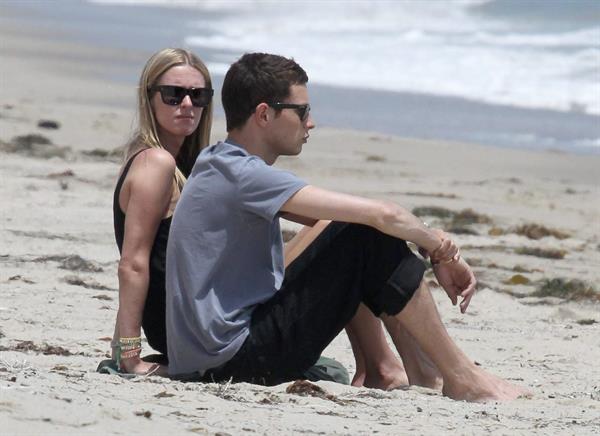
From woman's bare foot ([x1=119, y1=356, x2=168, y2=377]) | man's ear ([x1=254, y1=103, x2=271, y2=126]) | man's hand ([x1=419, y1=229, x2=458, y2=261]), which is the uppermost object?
man's ear ([x1=254, y1=103, x2=271, y2=126])

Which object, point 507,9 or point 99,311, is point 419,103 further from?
point 99,311

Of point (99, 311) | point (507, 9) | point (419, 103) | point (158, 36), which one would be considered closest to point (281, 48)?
point (158, 36)

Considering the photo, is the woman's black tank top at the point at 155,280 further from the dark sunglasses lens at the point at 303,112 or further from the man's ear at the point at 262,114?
the dark sunglasses lens at the point at 303,112

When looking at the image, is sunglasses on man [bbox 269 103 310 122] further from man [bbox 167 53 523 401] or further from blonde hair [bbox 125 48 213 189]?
blonde hair [bbox 125 48 213 189]

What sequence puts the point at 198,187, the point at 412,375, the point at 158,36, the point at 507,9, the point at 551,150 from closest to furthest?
the point at 198,187
the point at 412,375
the point at 551,150
the point at 158,36
the point at 507,9

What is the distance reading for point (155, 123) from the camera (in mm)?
4621

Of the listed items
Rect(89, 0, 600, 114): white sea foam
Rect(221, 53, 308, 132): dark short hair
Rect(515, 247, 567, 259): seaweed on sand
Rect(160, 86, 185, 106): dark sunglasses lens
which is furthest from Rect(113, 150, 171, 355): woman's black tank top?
Rect(89, 0, 600, 114): white sea foam

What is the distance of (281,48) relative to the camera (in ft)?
64.8

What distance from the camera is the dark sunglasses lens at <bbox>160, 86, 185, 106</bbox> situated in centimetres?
458

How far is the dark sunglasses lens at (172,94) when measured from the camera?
4578 mm

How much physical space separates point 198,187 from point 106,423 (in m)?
1.05

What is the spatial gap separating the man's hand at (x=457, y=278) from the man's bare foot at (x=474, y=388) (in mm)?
211

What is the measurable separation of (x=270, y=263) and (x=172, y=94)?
2.32ft

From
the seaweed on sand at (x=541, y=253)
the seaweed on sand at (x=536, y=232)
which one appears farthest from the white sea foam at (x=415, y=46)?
the seaweed on sand at (x=541, y=253)
